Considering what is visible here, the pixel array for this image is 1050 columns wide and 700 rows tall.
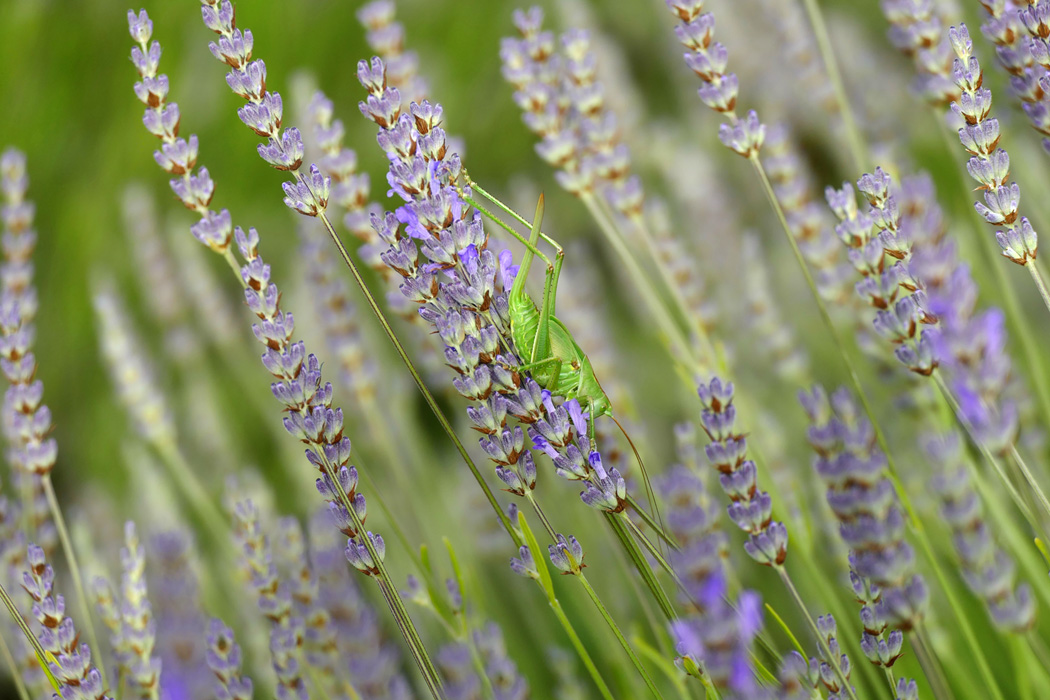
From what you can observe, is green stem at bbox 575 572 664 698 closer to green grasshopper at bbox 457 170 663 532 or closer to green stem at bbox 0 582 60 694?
green grasshopper at bbox 457 170 663 532

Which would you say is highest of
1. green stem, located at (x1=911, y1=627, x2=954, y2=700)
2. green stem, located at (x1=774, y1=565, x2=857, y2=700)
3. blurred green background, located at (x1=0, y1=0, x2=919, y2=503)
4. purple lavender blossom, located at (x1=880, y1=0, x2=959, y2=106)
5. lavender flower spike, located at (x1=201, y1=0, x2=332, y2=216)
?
blurred green background, located at (x1=0, y1=0, x2=919, y2=503)

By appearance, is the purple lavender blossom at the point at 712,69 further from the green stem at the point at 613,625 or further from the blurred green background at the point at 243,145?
the blurred green background at the point at 243,145

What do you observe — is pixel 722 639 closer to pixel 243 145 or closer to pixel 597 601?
pixel 597 601

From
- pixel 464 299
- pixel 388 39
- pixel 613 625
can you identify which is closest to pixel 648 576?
pixel 613 625

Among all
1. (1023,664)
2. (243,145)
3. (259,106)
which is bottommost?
(1023,664)

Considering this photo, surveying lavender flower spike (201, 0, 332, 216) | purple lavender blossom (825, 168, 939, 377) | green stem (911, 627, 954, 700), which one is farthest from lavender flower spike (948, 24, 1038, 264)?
lavender flower spike (201, 0, 332, 216)

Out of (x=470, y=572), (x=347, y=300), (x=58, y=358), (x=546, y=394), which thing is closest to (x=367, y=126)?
(x=58, y=358)
